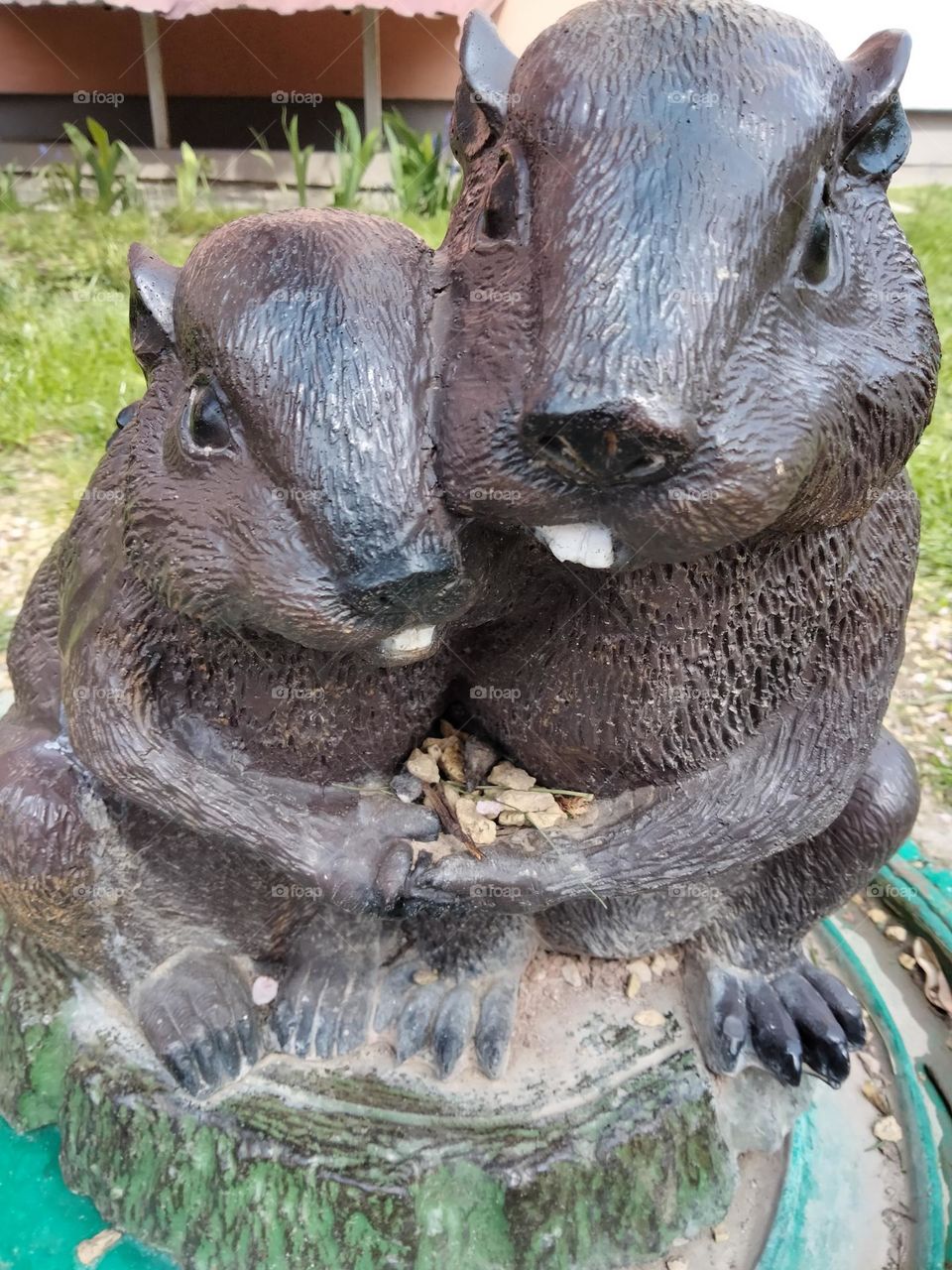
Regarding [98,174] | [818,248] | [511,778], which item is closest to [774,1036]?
[511,778]

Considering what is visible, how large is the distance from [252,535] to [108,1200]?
0.92 metres

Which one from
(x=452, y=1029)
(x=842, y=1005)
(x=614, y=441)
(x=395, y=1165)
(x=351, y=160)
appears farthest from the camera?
(x=351, y=160)

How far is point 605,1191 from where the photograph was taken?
1.22 meters

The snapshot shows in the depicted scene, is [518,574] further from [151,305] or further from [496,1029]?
[496,1029]

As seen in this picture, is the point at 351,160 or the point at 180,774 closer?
the point at 180,774

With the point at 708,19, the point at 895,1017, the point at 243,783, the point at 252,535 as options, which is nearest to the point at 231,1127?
the point at 243,783

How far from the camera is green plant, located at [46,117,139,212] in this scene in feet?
17.7

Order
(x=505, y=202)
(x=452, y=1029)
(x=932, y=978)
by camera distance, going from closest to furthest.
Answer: (x=505, y=202)
(x=452, y=1029)
(x=932, y=978)

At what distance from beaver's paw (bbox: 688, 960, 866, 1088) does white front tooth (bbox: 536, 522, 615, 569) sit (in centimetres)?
79

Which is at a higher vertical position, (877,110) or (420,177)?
(877,110)

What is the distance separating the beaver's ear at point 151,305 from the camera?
932 millimetres

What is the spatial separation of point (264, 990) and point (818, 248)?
102 cm

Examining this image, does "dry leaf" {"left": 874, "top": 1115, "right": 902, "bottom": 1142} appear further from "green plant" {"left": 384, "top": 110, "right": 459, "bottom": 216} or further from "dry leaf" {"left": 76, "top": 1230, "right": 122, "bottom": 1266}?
"green plant" {"left": 384, "top": 110, "right": 459, "bottom": 216}

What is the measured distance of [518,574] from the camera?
919 mm
